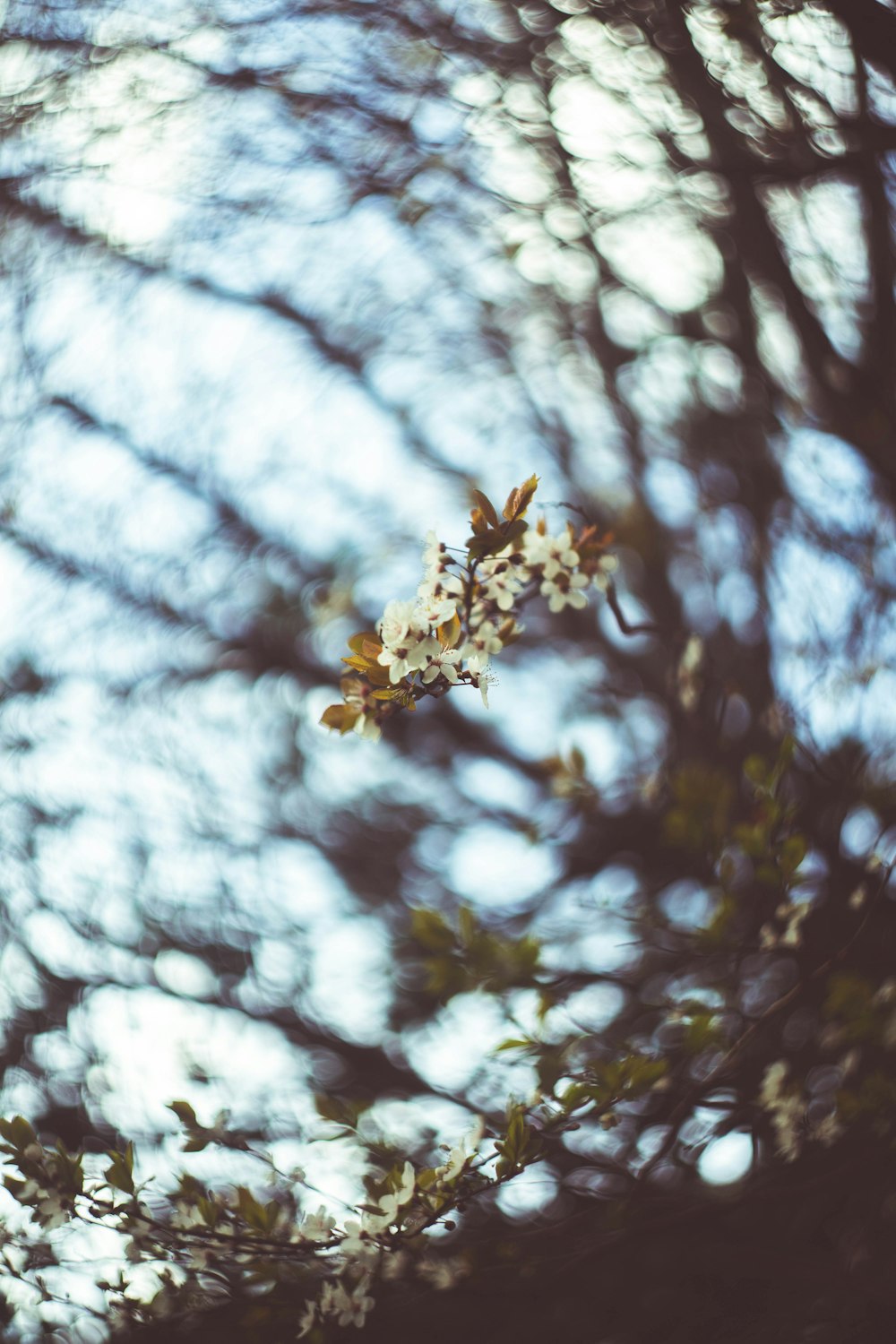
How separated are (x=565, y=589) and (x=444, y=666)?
1.16ft

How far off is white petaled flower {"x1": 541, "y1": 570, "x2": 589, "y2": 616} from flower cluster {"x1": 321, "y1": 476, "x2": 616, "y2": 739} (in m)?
0.08

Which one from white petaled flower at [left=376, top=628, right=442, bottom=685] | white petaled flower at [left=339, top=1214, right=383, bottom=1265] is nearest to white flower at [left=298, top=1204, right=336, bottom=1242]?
white petaled flower at [left=339, top=1214, right=383, bottom=1265]

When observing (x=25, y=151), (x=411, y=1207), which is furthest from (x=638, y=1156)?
(x=25, y=151)

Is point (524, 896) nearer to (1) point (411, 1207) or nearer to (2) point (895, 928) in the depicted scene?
(2) point (895, 928)

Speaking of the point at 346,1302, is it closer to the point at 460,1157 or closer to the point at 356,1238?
the point at 356,1238

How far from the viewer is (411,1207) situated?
56.8 inches

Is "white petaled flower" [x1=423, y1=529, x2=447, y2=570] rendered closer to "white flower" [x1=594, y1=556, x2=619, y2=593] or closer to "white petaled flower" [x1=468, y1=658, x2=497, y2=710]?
"white petaled flower" [x1=468, y1=658, x2=497, y2=710]

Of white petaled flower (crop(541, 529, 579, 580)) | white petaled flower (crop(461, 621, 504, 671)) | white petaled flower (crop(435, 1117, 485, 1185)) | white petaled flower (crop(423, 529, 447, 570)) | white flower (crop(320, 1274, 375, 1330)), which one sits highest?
white petaled flower (crop(541, 529, 579, 580))

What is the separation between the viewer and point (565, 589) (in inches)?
57.4

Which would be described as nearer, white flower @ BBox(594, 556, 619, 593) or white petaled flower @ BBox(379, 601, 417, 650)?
white petaled flower @ BBox(379, 601, 417, 650)

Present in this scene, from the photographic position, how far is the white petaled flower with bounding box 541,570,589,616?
143cm

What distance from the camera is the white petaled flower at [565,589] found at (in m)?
1.43

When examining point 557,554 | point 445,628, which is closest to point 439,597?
point 445,628

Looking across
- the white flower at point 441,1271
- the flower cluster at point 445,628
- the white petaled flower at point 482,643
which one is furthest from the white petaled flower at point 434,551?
the white flower at point 441,1271
